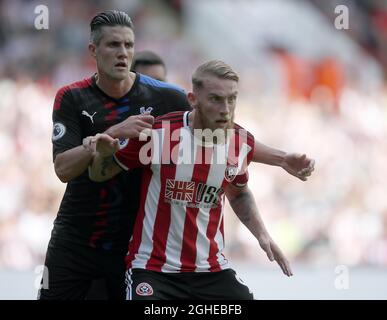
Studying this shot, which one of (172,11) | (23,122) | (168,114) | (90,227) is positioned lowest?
(90,227)

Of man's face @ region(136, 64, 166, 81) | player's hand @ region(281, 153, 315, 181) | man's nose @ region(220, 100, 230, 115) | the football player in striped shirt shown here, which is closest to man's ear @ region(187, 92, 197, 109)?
the football player in striped shirt

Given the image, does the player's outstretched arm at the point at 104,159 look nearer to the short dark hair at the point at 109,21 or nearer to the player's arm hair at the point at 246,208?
the player's arm hair at the point at 246,208

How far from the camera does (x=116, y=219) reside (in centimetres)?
494

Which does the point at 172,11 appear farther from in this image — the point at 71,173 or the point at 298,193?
the point at 71,173

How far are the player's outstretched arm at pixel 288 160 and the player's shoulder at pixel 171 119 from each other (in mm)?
469

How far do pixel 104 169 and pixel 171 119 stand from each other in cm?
44

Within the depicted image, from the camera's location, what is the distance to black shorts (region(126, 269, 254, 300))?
4328mm

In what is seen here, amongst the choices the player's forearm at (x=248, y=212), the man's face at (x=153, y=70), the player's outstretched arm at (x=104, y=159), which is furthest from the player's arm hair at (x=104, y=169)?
the man's face at (x=153, y=70)

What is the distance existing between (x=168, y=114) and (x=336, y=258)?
6.75m

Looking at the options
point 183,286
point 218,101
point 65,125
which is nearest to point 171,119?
point 218,101

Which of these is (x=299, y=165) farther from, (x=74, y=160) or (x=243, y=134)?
(x=74, y=160)

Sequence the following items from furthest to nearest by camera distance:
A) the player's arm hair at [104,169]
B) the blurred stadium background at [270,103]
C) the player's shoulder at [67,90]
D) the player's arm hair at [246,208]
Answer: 1. the blurred stadium background at [270,103]
2. the player's shoulder at [67,90]
3. the player's arm hair at [246,208]
4. the player's arm hair at [104,169]

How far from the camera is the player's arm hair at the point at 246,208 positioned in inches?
188
